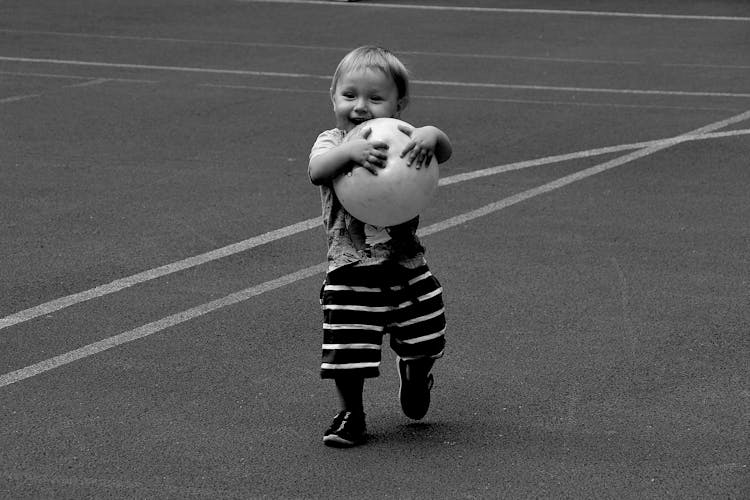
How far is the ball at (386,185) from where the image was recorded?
4.52 m

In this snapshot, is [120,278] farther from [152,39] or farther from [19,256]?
[152,39]

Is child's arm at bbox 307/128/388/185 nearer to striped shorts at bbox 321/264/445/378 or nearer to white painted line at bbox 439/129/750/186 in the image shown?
striped shorts at bbox 321/264/445/378

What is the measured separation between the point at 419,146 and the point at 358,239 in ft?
1.45

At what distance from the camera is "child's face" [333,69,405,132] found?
15.3ft

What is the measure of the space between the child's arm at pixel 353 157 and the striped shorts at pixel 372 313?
0.38 metres

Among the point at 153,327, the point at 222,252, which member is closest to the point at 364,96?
the point at 153,327

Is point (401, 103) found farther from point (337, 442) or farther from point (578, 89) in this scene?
point (578, 89)

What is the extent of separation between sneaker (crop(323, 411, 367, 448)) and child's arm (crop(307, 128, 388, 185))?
0.88 m

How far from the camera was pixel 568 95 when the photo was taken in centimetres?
1344

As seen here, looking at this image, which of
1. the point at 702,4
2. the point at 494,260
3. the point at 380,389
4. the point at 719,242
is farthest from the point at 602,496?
the point at 702,4

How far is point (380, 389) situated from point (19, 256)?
115 inches

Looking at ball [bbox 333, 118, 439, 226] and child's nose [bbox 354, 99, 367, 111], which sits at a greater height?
child's nose [bbox 354, 99, 367, 111]

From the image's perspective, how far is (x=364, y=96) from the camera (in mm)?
4711

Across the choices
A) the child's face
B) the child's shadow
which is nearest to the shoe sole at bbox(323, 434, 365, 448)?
the child's shadow
